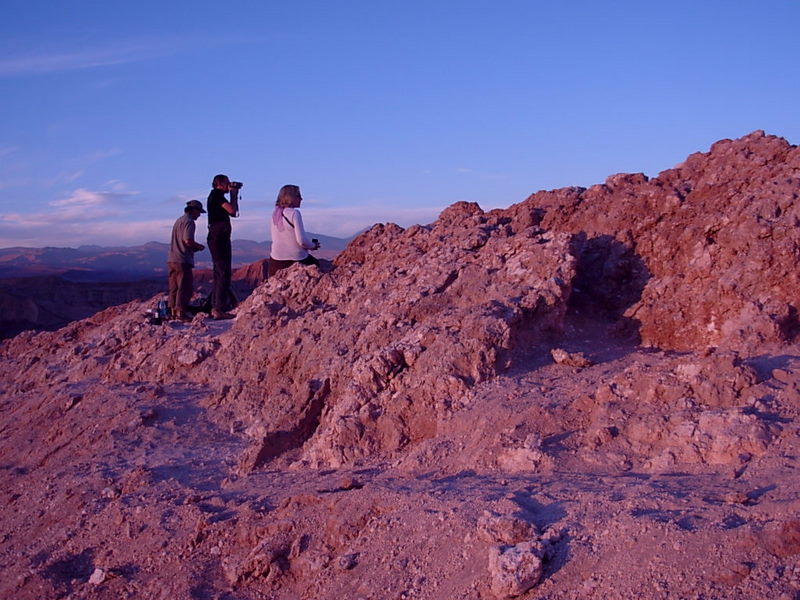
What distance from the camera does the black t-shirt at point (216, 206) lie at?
863cm

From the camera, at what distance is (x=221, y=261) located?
28.3 feet

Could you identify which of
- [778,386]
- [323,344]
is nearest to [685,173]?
[778,386]

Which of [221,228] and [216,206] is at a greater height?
[216,206]

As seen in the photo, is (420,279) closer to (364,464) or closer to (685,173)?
(364,464)

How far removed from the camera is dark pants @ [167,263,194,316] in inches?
341

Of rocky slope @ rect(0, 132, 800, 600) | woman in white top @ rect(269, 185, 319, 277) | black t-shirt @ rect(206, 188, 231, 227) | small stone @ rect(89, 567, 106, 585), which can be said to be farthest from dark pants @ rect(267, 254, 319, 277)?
small stone @ rect(89, 567, 106, 585)

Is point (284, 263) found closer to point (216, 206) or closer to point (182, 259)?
point (216, 206)

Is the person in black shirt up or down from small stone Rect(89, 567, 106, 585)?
up

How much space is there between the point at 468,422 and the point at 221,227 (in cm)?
489

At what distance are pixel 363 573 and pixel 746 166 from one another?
4505 mm

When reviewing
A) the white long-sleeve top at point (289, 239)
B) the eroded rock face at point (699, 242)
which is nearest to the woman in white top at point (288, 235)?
the white long-sleeve top at point (289, 239)

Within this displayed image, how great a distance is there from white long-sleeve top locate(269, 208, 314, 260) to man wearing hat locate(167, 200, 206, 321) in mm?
1437

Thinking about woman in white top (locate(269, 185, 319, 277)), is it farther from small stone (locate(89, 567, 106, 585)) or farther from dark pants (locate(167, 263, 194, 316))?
small stone (locate(89, 567, 106, 585))

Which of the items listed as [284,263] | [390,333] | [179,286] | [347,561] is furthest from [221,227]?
[347,561]
